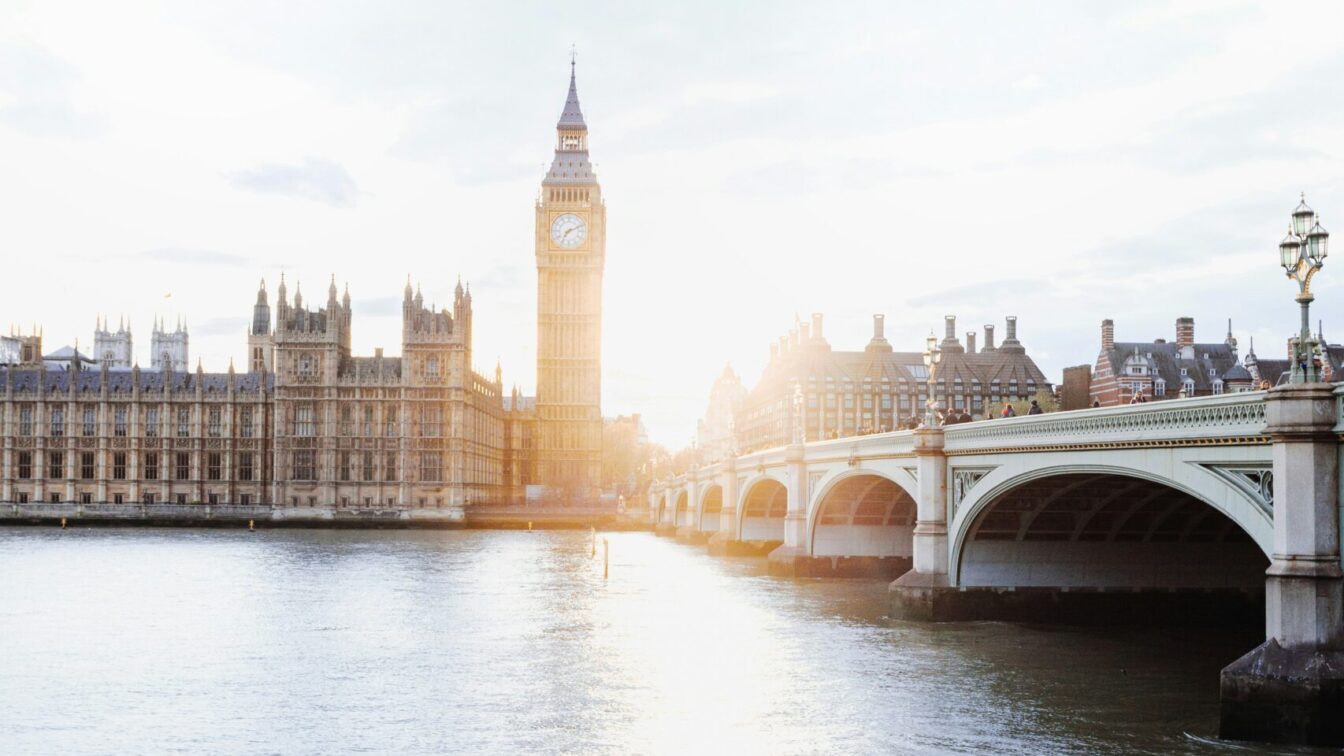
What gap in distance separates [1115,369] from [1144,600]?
65.9 meters

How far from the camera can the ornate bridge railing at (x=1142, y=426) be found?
2170cm

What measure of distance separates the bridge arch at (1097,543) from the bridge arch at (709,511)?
173 feet

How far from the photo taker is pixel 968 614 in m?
36.1

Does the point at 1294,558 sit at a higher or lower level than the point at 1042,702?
higher

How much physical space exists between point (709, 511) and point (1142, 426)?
6705cm

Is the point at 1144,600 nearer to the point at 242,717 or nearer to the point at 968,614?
the point at 968,614

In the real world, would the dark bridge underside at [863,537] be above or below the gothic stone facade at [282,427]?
below

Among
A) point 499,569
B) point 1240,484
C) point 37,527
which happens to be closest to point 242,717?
point 1240,484

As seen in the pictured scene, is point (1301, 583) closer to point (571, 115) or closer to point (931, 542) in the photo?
point (931, 542)

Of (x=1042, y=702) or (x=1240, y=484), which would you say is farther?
(x=1042, y=702)

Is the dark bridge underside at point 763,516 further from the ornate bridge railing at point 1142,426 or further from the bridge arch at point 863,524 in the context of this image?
the ornate bridge railing at point 1142,426

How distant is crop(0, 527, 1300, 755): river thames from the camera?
22.7 meters

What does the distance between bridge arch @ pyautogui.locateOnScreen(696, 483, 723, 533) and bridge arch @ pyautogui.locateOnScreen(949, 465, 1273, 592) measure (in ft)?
173

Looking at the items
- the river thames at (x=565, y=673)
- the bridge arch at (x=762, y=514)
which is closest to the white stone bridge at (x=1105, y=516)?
the river thames at (x=565, y=673)
